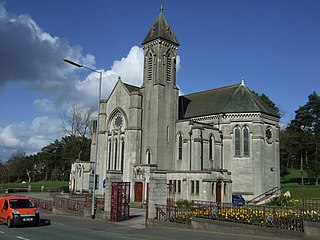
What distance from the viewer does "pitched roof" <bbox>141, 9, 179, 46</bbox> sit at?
46094mm

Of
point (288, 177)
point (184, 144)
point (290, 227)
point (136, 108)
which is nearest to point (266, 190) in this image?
point (184, 144)

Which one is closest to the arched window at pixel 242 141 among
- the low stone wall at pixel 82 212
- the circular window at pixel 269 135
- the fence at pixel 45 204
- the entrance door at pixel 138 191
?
the circular window at pixel 269 135

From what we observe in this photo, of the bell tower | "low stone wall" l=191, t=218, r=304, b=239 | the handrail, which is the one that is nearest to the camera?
"low stone wall" l=191, t=218, r=304, b=239

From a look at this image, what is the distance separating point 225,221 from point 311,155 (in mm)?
46619

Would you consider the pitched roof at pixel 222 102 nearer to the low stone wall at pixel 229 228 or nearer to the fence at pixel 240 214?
the fence at pixel 240 214

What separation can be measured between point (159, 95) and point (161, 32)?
8.86m

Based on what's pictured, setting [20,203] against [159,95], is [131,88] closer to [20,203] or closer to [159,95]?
[159,95]

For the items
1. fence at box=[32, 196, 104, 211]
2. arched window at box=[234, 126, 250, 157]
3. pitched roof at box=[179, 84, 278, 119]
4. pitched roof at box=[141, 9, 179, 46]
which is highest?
pitched roof at box=[141, 9, 179, 46]

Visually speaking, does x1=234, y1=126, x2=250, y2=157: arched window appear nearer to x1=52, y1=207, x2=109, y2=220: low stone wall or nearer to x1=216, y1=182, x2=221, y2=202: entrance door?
x1=216, y1=182, x2=221, y2=202: entrance door

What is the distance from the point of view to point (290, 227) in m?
14.7

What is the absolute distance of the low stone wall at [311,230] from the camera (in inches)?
523

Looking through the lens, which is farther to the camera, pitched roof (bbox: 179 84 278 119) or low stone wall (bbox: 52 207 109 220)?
pitched roof (bbox: 179 84 278 119)

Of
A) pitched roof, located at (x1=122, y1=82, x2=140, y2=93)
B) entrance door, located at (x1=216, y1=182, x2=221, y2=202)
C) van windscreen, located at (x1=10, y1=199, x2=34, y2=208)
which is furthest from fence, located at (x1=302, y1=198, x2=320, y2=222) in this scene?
pitched roof, located at (x1=122, y1=82, x2=140, y2=93)

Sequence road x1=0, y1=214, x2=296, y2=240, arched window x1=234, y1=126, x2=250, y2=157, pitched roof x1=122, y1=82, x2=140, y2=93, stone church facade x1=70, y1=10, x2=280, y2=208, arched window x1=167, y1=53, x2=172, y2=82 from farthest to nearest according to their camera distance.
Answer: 1. pitched roof x1=122, y1=82, x2=140, y2=93
2. arched window x1=167, y1=53, x2=172, y2=82
3. arched window x1=234, y1=126, x2=250, y2=157
4. stone church facade x1=70, y1=10, x2=280, y2=208
5. road x1=0, y1=214, x2=296, y2=240
